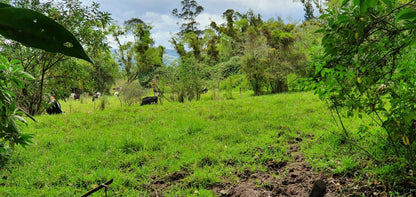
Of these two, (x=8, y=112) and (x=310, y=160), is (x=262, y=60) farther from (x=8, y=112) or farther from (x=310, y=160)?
(x=8, y=112)

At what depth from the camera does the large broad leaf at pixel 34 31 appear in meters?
0.19

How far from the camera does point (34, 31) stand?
198mm

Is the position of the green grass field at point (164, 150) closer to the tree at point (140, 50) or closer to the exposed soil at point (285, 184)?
the exposed soil at point (285, 184)

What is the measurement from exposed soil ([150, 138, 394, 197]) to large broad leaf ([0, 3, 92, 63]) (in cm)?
253

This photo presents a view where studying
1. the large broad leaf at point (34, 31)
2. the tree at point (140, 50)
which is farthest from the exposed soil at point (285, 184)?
the tree at point (140, 50)

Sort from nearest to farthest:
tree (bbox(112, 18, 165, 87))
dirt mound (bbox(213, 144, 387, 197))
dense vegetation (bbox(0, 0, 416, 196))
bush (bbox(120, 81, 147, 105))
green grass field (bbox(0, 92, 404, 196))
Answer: dense vegetation (bbox(0, 0, 416, 196)) < dirt mound (bbox(213, 144, 387, 197)) < green grass field (bbox(0, 92, 404, 196)) < bush (bbox(120, 81, 147, 105)) < tree (bbox(112, 18, 165, 87))

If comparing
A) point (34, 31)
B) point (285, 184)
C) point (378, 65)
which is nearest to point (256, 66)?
point (285, 184)

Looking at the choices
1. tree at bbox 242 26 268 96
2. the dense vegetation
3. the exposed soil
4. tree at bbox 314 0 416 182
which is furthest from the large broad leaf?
tree at bbox 242 26 268 96

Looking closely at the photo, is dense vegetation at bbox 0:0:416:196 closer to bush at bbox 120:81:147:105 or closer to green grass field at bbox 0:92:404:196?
green grass field at bbox 0:92:404:196

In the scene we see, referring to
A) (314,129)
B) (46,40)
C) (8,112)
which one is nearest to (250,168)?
(314,129)

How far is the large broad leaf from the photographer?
195 millimetres

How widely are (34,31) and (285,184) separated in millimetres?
2781

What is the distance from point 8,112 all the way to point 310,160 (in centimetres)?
285

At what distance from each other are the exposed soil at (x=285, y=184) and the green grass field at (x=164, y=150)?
0.07 m
